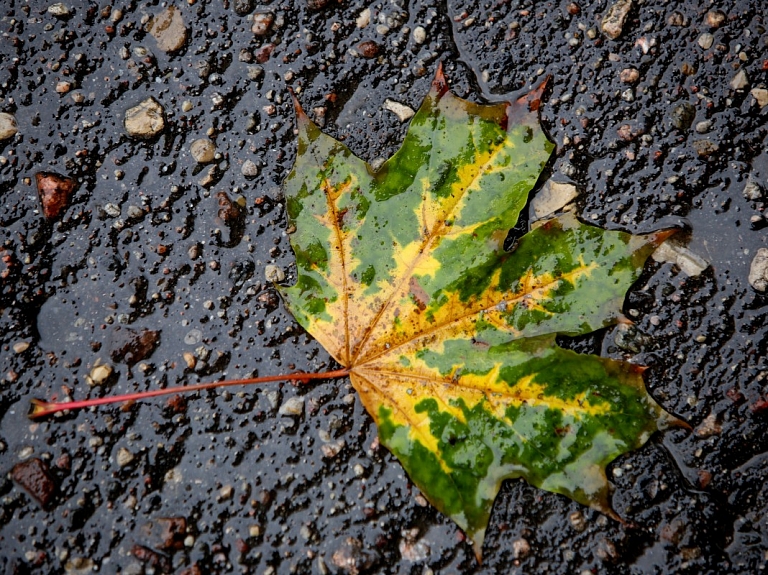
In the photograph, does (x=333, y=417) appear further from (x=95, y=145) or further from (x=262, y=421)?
(x=95, y=145)

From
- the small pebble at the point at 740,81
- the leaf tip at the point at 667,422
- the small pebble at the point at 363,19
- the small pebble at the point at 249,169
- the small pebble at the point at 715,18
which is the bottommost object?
the leaf tip at the point at 667,422

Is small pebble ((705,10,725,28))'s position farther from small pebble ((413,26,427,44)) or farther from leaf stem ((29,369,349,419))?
leaf stem ((29,369,349,419))

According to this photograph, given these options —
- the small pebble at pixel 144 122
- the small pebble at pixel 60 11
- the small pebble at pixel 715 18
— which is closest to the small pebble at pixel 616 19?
the small pebble at pixel 715 18

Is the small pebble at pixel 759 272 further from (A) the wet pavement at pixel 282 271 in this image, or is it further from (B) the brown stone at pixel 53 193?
(B) the brown stone at pixel 53 193

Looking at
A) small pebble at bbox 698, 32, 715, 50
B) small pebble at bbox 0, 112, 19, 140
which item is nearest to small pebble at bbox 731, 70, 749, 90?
small pebble at bbox 698, 32, 715, 50

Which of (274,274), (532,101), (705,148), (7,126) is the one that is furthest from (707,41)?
(7,126)

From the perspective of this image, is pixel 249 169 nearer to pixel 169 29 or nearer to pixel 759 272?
pixel 169 29

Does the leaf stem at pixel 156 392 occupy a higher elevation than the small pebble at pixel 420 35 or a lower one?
lower
